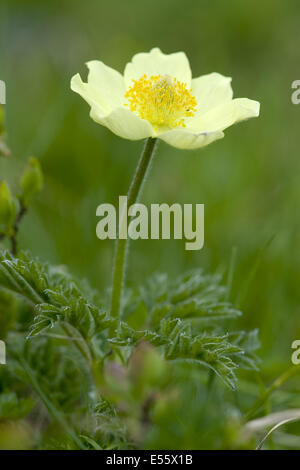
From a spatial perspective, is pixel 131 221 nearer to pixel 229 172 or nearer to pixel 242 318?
pixel 242 318

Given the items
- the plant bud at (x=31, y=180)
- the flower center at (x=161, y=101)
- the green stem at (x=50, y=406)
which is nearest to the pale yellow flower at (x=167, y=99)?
the flower center at (x=161, y=101)

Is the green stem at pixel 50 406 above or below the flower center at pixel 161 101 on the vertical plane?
below

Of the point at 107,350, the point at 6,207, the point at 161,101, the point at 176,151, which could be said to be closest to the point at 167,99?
the point at 161,101

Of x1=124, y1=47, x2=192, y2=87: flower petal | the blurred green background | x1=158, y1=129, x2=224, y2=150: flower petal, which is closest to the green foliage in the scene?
the blurred green background

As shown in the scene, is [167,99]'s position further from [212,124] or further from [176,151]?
[176,151]

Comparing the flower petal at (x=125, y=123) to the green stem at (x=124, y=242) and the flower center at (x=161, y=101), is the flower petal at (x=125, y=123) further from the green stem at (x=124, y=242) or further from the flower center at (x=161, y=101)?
the flower center at (x=161, y=101)
